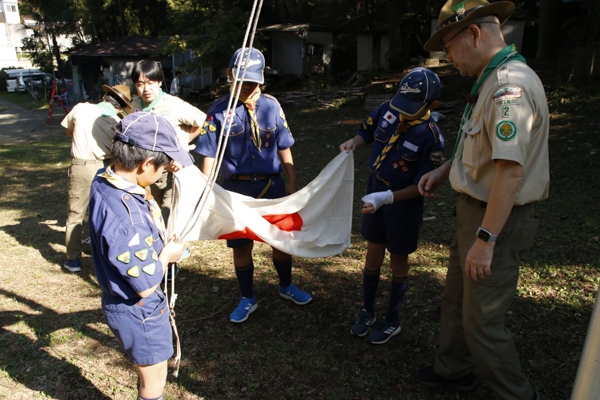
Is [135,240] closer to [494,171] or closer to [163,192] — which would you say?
[494,171]

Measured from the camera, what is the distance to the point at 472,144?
6.99 feet

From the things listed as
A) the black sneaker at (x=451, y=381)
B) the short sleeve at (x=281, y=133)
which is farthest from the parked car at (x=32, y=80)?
the black sneaker at (x=451, y=381)

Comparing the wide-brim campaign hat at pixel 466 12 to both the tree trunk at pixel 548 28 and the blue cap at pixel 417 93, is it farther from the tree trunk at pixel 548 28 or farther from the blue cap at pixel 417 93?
the tree trunk at pixel 548 28

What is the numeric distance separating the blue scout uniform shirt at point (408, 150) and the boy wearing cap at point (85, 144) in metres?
2.77

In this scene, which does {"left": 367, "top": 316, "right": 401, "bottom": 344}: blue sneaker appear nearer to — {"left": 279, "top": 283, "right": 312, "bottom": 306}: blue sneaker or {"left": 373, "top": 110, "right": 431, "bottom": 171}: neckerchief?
{"left": 279, "top": 283, "right": 312, "bottom": 306}: blue sneaker

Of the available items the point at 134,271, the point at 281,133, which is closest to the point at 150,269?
the point at 134,271

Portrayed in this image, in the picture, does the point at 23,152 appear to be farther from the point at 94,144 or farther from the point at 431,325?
the point at 431,325

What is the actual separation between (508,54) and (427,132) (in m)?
0.81

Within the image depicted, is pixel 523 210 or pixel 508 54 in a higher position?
pixel 508 54

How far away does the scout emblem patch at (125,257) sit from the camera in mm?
1826

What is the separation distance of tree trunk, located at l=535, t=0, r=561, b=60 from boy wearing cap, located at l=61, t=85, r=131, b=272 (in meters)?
15.3

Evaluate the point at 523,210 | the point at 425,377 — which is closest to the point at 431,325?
the point at 425,377

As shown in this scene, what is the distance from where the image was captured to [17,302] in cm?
396

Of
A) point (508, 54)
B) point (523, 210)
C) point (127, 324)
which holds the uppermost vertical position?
point (508, 54)
